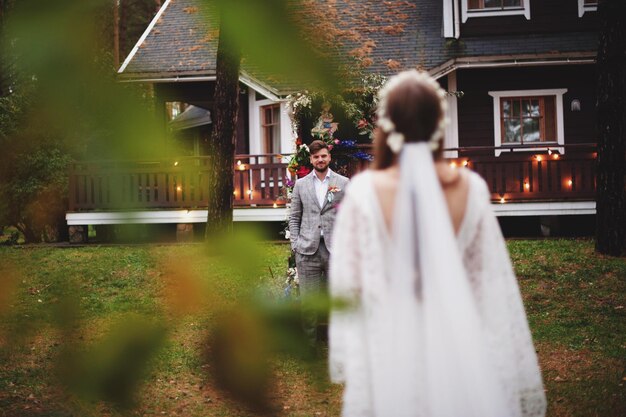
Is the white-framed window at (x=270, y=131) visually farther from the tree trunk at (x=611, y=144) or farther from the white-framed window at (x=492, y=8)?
the tree trunk at (x=611, y=144)

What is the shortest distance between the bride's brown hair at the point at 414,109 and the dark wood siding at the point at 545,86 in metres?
14.6

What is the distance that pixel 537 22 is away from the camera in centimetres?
1720

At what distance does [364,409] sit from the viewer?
248 cm

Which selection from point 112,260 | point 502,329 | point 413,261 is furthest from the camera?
point 502,329

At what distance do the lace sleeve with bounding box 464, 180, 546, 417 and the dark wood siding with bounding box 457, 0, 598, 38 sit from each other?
14802 mm

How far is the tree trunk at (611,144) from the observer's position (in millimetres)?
11172

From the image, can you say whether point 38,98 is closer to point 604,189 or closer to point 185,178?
point 185,178

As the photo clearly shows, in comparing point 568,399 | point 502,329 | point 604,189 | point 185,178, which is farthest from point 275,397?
point 604,189

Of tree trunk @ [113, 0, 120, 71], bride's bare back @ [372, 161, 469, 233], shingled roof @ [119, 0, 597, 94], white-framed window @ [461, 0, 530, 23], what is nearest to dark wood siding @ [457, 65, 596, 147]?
white-framed window @ [461, 0, 530, 23]

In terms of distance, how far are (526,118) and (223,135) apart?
16410 mm

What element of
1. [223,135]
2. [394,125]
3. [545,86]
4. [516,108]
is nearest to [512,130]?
[516,108]

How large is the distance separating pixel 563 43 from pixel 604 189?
584 centimetres

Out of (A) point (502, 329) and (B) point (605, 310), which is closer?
(A) point (502, 329)

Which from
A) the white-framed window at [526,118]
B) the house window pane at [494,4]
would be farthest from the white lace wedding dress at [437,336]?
the house window pane at [494,4]
